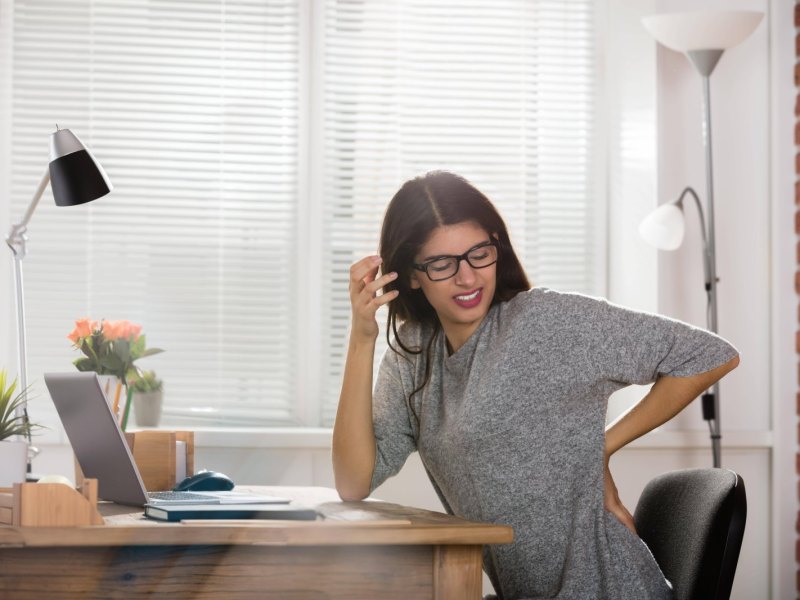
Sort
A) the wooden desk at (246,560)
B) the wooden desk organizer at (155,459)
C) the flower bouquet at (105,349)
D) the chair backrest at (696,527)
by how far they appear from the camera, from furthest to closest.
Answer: the flower bouquet at (105,349) < the wooden desk organizer at (155,459) < the chair backrest at (696,527) < the wooden desk at (246,560)

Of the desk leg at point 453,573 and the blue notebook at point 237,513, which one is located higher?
the blue notebook at point 237,513

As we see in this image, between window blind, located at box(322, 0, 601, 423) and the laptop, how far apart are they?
1596 millimetres

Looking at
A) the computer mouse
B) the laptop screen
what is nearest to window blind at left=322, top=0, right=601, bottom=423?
the computer mouse

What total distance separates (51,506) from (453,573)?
55 centimetres

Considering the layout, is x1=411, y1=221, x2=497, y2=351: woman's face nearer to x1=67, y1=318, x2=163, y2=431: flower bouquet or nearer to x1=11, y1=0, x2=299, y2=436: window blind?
x1=67, y1=318, x2=163, y2=431: flower bouquet

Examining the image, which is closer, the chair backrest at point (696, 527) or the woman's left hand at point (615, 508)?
the chair backrest at point (696, 527)

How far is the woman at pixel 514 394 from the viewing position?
5.68ft

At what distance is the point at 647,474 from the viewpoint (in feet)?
10.4

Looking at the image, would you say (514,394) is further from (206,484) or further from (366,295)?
(206,484)

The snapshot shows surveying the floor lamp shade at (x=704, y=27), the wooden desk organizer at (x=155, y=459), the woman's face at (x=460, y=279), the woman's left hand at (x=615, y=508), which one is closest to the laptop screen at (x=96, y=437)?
the wooden desk organizer at (x=155, y=459)

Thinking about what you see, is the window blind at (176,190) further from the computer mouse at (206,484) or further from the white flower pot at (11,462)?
the white flower pot at (11,462)

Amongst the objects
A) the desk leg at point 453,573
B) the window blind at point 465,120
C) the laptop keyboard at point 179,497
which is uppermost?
the window blind at point 465,120

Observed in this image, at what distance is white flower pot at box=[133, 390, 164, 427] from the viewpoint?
10.1 ft

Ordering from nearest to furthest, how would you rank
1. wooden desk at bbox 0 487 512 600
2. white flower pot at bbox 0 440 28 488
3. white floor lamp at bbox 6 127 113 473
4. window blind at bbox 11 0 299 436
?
1. wooden desk at bbox 0 487 512 600
2. white flower pot at bbox 0 440 28 488
3. white floor lamp at bbox 6 127 113 473
4. window blind at bbox 11 0 299 436
